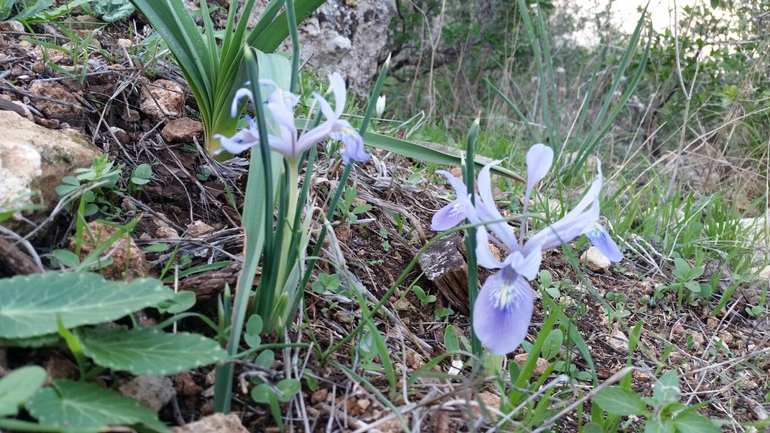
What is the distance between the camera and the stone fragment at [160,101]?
1.55 m

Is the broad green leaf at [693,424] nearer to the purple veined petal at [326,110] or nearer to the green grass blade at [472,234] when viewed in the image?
the green grass blade at [472,234]

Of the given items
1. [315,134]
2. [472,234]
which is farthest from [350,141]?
[472,234]

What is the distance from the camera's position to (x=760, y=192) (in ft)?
9.98

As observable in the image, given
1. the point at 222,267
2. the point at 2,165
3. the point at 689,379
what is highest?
the point at 2,165

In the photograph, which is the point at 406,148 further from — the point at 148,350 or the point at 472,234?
the point at 148,350

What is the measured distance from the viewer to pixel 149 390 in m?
0.83

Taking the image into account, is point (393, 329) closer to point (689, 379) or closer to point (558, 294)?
point (558, 294)

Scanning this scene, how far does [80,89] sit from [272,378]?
3.43 ft

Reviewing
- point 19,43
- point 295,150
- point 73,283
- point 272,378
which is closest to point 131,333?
point 73,283

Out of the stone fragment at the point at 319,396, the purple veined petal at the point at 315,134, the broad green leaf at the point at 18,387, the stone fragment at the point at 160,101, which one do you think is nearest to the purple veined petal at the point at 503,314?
the stone fragment at the point at 319,396

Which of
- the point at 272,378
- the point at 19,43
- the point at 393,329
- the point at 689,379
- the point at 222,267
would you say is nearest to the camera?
the point at 272,378

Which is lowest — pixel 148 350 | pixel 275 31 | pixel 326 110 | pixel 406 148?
pixel 148 350

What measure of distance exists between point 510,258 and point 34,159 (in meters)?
0.94

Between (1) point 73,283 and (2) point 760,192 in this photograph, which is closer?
(1) point 73,283
